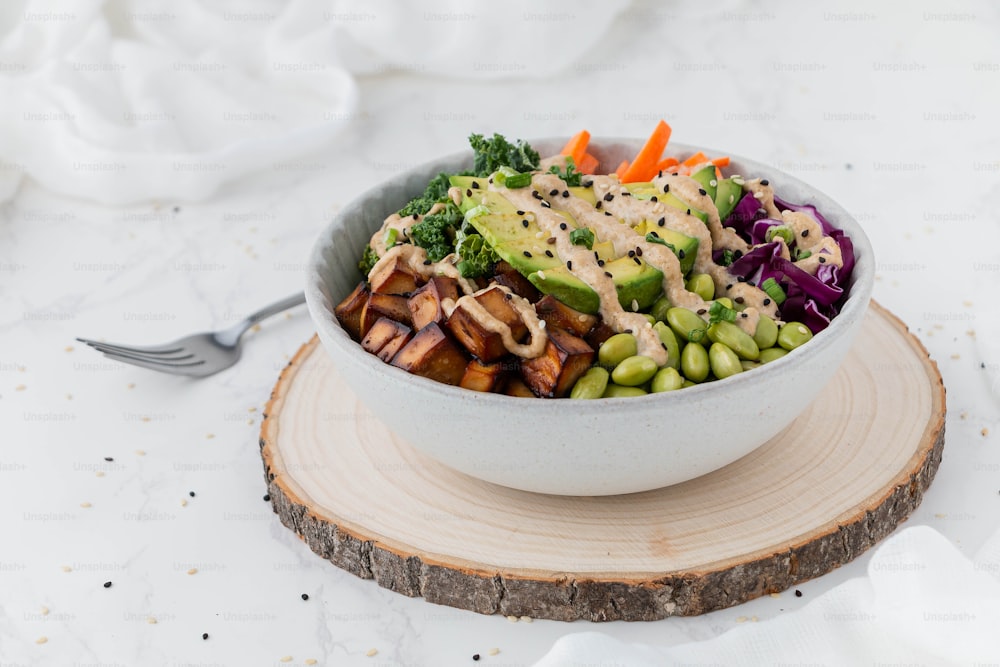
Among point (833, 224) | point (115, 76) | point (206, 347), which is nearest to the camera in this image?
point (833, 224)

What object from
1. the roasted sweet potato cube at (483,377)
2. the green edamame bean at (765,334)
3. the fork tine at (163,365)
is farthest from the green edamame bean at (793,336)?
the fork tine at (163,365)

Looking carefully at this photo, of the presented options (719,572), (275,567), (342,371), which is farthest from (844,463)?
(275,567)

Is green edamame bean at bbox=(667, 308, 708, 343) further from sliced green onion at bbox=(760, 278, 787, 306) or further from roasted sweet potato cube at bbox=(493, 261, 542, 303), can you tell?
roasted sweet potato cube at bbox=(493, 261, 542, 303)

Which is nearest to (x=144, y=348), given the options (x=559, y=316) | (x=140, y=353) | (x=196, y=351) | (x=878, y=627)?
(x=140, y=353)

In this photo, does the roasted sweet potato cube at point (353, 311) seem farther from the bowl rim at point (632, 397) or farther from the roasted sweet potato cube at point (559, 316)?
the roasted sweet potato cube at point (559, 316)

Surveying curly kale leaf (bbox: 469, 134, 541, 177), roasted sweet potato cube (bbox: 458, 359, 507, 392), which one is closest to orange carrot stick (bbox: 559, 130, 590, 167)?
curly kale leaf (bbox: 469, 134, 541, 177)

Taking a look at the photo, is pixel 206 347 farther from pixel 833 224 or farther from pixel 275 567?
pixel 833 224
